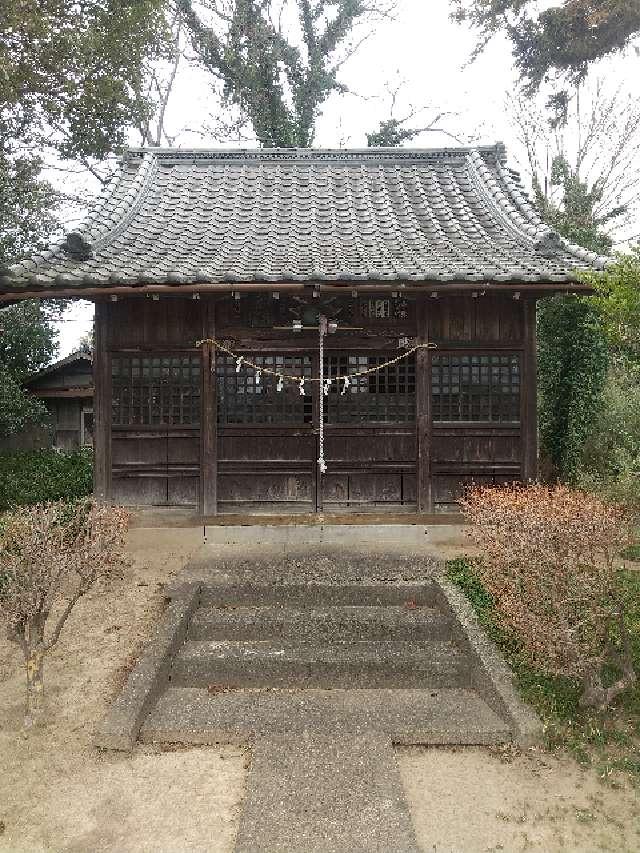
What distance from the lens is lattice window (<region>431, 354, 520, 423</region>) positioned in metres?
8.97

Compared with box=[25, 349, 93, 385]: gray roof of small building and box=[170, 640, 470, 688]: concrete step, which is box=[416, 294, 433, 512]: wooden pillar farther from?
box=[25, 349, 93, 385]: gray roof of small building

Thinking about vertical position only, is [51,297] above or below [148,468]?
above

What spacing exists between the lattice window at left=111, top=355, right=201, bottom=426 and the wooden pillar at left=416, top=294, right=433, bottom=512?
3.39m

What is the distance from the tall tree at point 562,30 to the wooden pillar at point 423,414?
34.2 feet

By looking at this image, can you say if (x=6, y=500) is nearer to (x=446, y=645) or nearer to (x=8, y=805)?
(x=8, y=805)

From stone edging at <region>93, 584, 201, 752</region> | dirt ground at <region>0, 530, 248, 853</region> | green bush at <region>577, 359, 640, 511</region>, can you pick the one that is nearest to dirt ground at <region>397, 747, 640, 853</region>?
dirt ground at <region>0, 530, 248, 853</region>

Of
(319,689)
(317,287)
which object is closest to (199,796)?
(319,689)

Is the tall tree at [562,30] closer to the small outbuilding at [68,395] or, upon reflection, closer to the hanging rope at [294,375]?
the hanging rope at [294,375]

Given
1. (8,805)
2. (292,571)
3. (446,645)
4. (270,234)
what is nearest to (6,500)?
(292,571)

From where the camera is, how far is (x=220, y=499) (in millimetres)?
9055

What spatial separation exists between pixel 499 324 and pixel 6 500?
8.27 m

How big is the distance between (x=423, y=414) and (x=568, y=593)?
484cm

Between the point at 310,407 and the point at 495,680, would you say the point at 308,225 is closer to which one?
the point at 310,407

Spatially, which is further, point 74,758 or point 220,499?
point 220,499
